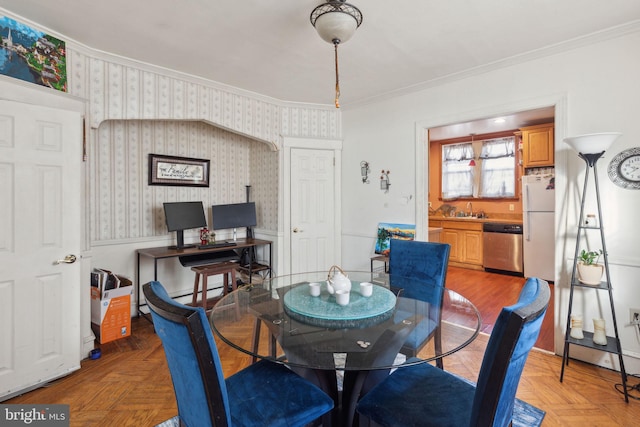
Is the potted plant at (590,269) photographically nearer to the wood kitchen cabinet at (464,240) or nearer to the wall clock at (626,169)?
the wall clock at (626,169)

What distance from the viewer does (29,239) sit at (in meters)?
2.14

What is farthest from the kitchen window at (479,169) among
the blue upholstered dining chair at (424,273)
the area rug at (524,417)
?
the area rug at (524,417)

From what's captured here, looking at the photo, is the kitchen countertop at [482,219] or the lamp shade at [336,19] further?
the kitchen countertop at [482,219]

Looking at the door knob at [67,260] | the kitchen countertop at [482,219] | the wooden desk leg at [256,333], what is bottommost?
the wooden desk leg at [256,333]

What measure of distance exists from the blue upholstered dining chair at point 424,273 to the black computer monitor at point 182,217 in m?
2.34

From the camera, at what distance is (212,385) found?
41.2 inches

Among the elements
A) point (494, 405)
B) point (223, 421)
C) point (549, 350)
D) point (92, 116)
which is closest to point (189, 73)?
point (92, 116)

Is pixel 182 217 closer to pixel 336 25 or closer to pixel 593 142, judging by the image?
pixel 336 25

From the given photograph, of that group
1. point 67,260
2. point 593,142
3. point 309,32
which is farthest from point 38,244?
point 593,142

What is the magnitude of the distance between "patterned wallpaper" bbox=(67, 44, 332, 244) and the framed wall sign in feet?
0.26

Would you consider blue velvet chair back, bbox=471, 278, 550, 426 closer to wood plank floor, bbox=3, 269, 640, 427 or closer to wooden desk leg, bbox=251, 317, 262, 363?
wooden desk leg, bbox=251, 317, 262, 363

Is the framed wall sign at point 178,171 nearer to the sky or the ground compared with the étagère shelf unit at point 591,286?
nearer to the sky

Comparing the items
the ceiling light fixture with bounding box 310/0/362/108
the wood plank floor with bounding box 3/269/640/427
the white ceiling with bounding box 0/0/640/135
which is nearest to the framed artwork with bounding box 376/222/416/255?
the wood plank floor with bounding box 3/269/640/427

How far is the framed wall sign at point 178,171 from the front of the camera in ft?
12.1
